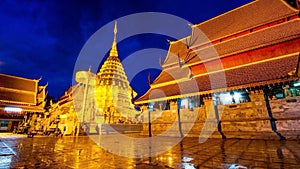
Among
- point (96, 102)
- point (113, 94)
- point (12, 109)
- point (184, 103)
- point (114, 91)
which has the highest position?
point (114, 91)

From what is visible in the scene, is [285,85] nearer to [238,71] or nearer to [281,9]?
[238,71]

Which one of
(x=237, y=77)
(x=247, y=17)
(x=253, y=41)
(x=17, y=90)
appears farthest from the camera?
(x=17, y=90)

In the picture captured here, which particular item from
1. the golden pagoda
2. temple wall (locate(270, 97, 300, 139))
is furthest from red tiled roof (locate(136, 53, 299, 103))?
the golden pagoda

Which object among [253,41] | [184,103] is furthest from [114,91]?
[253,41]

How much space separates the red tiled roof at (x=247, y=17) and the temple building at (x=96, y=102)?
36.0 feet

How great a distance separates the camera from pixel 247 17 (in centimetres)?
1427

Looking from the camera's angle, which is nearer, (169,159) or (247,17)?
(169,159)

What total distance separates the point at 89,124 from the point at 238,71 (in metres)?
15.2

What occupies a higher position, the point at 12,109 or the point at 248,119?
the point at 12,109

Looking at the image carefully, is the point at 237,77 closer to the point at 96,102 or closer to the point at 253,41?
the point at 253,41

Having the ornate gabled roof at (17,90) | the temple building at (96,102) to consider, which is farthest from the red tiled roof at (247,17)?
the ornate gabled roof at (17,90)

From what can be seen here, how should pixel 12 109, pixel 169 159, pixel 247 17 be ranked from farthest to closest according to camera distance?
pixel 12 109 < pixel 247 17 < pixel 169 159

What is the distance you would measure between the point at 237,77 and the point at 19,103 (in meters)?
30.0

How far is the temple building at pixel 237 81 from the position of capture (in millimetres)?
9672
